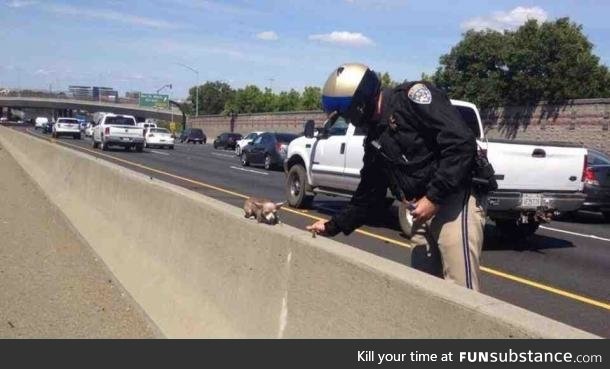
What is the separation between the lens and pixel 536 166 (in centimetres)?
990

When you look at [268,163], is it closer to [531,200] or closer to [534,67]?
[534,67]

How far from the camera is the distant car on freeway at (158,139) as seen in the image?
4659 centimetres

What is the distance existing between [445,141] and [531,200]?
6.92 metres

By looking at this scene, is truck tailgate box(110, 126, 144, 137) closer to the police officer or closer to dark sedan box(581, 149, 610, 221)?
dark sedan box(581, 149, 610, 221)

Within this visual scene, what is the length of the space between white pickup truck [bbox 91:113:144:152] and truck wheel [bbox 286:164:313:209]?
24.9 m

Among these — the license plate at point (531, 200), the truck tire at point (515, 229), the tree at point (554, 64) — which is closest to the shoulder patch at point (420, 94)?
the license plate at point (531, 200)

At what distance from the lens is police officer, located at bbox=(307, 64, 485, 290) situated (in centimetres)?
339

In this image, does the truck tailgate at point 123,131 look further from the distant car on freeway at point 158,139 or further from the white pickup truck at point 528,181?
the white pickup truck at point 528,181

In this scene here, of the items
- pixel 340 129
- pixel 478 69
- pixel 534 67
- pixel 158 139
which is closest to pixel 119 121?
pixel 158 139

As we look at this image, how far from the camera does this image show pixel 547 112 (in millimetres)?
31953
